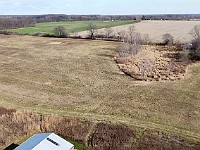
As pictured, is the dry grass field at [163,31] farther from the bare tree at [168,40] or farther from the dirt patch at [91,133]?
the dirt patch at [91,133]

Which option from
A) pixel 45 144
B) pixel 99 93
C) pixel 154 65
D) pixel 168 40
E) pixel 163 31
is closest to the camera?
pixel 45 144

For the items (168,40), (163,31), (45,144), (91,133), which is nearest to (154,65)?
(168,40)

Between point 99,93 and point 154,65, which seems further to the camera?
point 154,65

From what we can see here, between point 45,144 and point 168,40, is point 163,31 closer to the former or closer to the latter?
point 168,40

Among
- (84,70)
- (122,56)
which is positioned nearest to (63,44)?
(122,56)

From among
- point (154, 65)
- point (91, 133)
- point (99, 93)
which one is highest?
point (154, 65)

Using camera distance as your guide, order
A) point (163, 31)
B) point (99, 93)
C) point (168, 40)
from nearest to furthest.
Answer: point (99, 93) → point (168, 40) → point (163, 31)

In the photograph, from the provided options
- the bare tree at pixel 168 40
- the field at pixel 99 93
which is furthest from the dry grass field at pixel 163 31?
the field at pixel 99 93

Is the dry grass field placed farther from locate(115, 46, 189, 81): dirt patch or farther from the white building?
the white building
